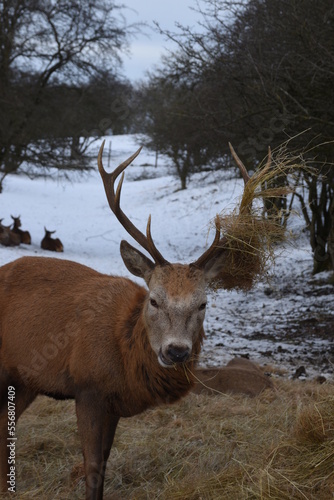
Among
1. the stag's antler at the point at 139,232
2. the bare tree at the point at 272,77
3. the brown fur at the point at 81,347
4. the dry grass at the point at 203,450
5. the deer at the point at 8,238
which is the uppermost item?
the bare tree at the point at 272,77

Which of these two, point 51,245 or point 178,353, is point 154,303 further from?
point 51,245

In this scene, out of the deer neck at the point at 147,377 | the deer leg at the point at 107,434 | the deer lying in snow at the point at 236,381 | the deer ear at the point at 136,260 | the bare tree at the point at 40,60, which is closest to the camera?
the deer neck at the point at 147,377

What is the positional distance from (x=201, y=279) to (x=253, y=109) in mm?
6983

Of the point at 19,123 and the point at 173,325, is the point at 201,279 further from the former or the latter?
the point at 19,123

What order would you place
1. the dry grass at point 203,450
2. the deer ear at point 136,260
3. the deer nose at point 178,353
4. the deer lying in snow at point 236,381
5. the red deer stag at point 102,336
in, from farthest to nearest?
the deer lying in snow at point 236,381
the deer ear at point 136,260
the red deer stag at point 102,336
the dry grass at point 203,450
the deer nose at point 178,353

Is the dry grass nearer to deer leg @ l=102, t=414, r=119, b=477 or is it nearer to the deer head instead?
deer leg @ l=102, t=414, r=119, b=477

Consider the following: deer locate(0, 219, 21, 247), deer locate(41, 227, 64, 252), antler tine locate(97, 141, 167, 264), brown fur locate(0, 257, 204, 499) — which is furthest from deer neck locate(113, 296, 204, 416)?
deer locate(41, 227, 64, 252)

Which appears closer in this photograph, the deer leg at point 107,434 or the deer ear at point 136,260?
the deer ear at point 136,260

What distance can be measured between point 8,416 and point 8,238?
12.5 metres

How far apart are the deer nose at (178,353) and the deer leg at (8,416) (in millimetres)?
1469

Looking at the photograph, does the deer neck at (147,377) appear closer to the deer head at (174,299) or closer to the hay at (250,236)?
the deer head at (174,299)

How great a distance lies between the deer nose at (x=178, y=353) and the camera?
360 cm

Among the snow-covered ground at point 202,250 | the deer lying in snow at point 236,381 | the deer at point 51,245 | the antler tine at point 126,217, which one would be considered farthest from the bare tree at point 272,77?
the deer at point 51,245

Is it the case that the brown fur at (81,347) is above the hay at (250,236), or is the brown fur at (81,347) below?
below
